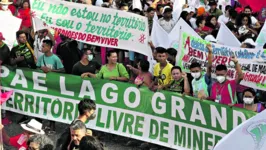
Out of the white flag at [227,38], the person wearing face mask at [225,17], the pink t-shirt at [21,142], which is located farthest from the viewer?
the person wearing face mask at [225,17]

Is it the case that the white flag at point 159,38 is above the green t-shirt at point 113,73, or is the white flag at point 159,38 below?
above

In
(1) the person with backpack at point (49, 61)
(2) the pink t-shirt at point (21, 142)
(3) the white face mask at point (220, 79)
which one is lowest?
(2) the pink t-shirt at point (21, 142)

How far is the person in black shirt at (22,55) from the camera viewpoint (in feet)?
36.9

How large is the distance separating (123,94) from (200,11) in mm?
6104

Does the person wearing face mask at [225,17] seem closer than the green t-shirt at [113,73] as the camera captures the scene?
No

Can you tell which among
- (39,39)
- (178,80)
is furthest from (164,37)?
(178,80)

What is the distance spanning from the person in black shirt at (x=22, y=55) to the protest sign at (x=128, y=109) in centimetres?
19

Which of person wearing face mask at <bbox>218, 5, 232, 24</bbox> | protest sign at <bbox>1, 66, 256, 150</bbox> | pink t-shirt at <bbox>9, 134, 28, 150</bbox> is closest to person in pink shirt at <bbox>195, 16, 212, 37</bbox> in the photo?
person wearing face mask at <bbox>218, 5, 232, 24</bbox>

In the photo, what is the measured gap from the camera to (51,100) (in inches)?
431

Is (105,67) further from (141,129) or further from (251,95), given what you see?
(251,95)

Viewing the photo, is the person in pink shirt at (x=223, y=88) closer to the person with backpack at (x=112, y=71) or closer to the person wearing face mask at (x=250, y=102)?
the person wearing face mask at (x=250, y=102)

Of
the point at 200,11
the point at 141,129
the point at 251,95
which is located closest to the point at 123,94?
the point at 141,129

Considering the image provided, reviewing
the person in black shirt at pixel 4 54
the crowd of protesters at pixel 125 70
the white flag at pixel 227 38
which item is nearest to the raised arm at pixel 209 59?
the crowd of protesters at pixel 125 70

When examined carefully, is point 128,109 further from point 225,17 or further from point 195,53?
point 225,17
